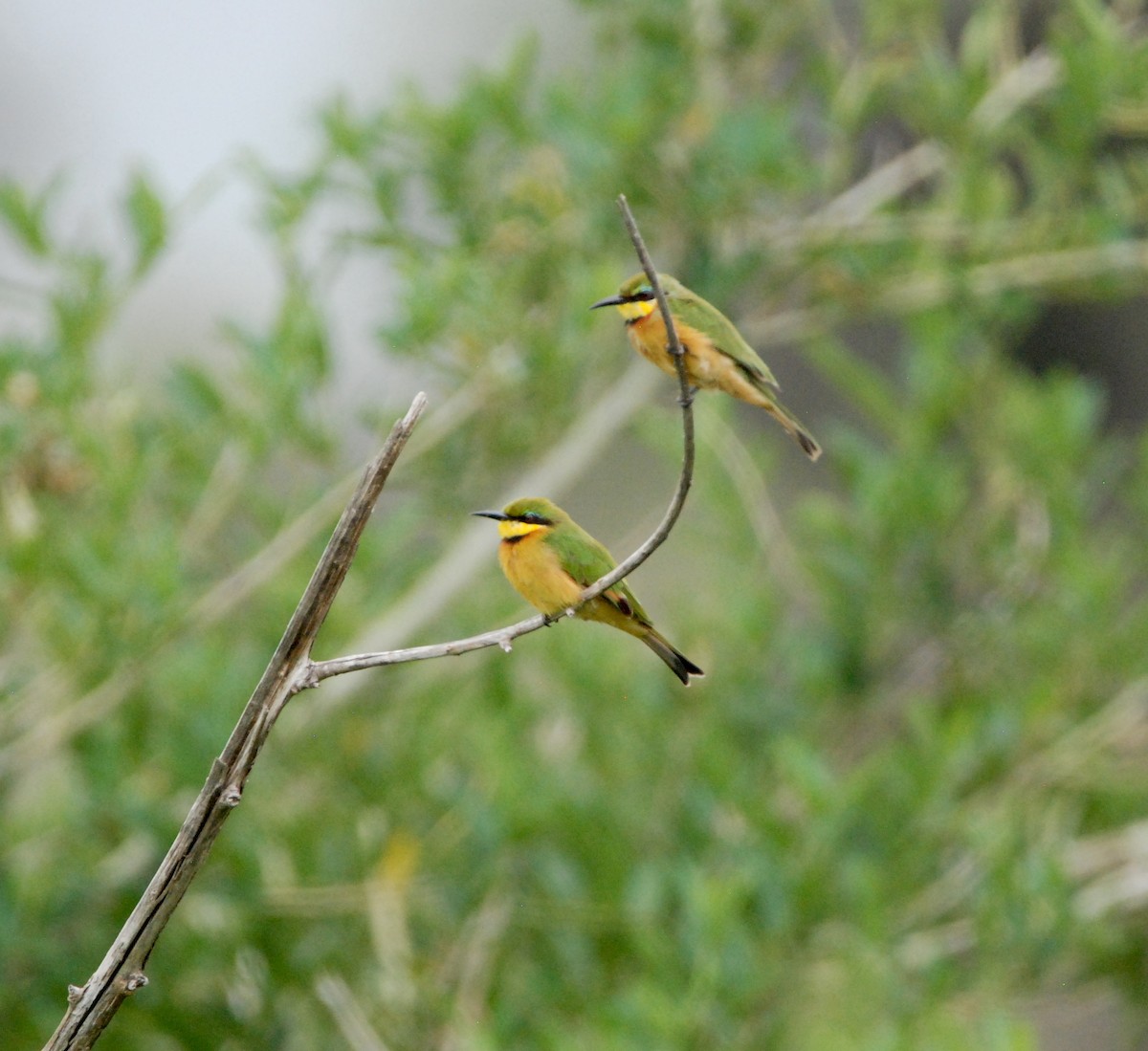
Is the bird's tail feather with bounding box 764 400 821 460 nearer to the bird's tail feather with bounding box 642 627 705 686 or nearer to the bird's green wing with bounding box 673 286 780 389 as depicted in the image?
the bird's green wing with bounding box 673 286 780 389

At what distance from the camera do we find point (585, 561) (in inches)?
60.1

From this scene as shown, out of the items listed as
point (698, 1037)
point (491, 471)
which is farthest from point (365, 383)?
point (698, 1037)

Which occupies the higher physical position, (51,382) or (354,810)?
(51,382)

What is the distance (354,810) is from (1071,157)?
165 cm

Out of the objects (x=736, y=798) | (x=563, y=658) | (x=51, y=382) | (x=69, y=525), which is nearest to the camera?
(x=51, y=382)

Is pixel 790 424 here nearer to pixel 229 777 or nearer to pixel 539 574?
pixel 539 574

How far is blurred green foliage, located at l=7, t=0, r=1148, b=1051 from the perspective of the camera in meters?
2.17

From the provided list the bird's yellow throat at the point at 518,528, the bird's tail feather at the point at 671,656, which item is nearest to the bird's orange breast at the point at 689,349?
the bird's tail feather at the point at 671,656

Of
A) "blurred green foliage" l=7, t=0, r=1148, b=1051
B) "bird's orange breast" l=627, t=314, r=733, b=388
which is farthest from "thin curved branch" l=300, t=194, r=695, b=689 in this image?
"blurred green foliage" l=7, t=0, r=1148, b=1051

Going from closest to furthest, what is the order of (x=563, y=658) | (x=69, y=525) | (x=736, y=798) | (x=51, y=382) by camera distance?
(x=51, y=382) < (x=69, y=525) < (x=736, y=798) < (x=563, y=658)

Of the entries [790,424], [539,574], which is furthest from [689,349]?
[539,574]

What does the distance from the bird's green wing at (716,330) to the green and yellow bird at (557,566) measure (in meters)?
0.29

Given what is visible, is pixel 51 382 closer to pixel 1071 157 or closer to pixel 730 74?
pixel 730 74

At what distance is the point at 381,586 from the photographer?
250 cm
